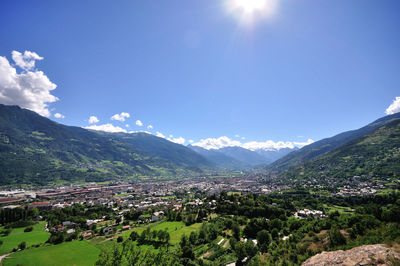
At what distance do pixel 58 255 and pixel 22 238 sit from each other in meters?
23.9

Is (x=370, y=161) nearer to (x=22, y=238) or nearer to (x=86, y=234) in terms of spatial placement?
(x=86, y=234)

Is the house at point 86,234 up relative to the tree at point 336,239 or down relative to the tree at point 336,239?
down

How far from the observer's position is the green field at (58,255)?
138ft

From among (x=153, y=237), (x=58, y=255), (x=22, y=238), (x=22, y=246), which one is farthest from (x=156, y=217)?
(x=22, y=238)

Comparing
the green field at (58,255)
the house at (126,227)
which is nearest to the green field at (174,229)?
the house at (126,227)

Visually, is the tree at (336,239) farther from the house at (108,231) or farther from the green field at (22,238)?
the green field at (22,238)

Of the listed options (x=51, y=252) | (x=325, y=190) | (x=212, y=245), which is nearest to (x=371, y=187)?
(x=325, y=190)

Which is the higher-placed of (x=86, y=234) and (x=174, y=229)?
(x=86, y=234)

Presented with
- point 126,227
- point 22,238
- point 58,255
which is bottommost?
point 126,227

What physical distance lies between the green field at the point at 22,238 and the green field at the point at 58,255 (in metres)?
6.46

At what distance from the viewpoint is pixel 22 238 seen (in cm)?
5662

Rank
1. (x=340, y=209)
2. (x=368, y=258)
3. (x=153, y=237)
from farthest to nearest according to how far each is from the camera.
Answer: (x=340, y=209) < (x=153, y=237) < (x=368, y=258)

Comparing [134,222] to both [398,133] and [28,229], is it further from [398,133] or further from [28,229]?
[398,133]

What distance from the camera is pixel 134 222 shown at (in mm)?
72938
